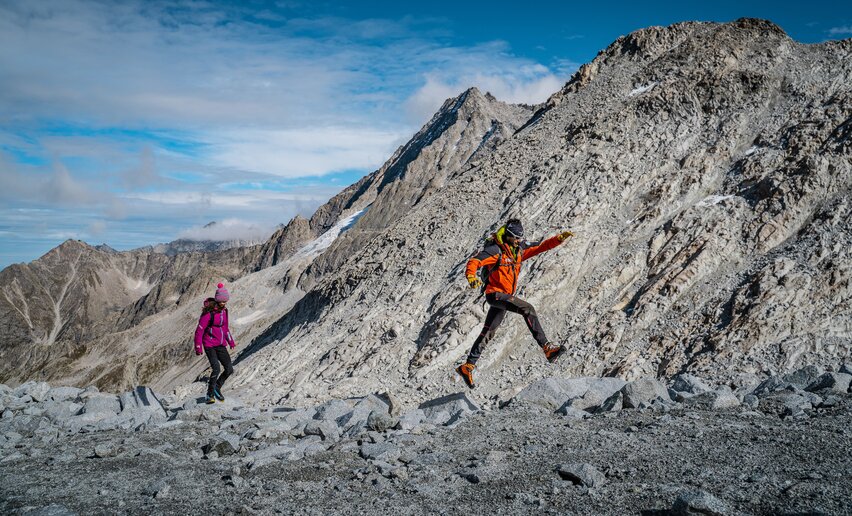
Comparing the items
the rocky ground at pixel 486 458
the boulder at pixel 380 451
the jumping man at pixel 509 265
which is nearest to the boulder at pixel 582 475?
the rocky ground at pixel 486 458

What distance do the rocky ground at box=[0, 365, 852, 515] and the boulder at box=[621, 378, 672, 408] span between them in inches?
1.1

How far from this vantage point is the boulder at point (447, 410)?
11.4 metres

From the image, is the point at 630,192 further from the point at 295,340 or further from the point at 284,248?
the point at 284,248

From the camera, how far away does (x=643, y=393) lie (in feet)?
36.5

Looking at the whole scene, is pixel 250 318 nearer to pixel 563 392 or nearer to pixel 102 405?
pixel 102 405

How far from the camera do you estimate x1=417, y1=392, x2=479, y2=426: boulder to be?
11359 mm

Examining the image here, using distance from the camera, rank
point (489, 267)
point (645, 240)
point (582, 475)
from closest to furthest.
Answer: point (582, 475), point (489, 267), point (645, 240)

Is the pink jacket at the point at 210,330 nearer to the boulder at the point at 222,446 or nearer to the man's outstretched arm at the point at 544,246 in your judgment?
the boulder at the point at 222,446

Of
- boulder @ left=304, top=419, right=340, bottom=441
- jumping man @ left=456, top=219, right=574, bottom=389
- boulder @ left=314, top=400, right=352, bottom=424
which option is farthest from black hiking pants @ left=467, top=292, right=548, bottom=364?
boulder @ left=314, top=400, right=352, bottom=424

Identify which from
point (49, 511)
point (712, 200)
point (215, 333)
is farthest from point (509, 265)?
point (712, 200)

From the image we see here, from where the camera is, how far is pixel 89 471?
921cm

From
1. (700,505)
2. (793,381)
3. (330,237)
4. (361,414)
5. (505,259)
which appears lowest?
(361,414)

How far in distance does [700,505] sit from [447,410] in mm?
6774

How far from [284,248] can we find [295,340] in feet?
408
